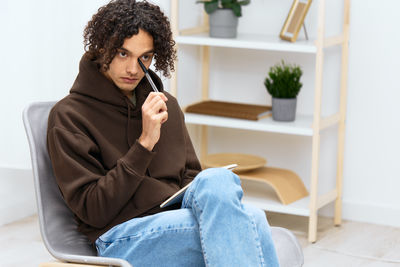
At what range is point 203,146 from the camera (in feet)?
10.6

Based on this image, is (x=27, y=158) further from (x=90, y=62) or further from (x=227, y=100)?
(x=90, y=62)

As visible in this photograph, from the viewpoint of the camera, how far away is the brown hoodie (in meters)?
1.51

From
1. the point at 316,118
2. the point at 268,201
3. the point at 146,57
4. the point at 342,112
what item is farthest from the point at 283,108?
the point at 146,57

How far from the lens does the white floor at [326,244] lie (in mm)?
2432

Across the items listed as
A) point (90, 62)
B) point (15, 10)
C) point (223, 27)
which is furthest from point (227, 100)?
point (90, 62)

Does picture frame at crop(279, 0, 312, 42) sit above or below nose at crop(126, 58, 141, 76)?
above

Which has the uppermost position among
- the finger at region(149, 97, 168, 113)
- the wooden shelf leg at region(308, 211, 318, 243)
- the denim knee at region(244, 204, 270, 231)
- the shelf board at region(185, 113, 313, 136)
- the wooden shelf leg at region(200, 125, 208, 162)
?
the finger at region(149, 97, 168, 113)

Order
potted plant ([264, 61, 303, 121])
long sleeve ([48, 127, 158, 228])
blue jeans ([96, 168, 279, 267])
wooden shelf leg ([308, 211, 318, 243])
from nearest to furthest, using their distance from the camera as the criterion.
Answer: blue jeans ([96, 168, 279, 267])
long sleeve ([48, 127, 158, 228])
wooden shelf leg ([308, 211, 318, 243])
potted plant ([264, 61, 303, 121])

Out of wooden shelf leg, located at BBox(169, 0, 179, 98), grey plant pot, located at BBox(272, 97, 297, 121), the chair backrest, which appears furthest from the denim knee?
wooden shelf leg, located at BBox(169, 0, 179, 98)

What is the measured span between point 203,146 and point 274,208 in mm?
623

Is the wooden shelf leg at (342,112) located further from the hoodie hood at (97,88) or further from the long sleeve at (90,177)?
the long sleeve at (90,177)

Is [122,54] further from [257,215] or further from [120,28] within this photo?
[257,215]

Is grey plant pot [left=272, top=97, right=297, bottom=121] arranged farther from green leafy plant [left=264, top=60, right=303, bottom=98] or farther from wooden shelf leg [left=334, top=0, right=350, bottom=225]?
wooden shelf leg [left=334, top=0, right=350, bottom=225]

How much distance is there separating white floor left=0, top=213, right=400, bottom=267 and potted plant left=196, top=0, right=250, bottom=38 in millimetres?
864
